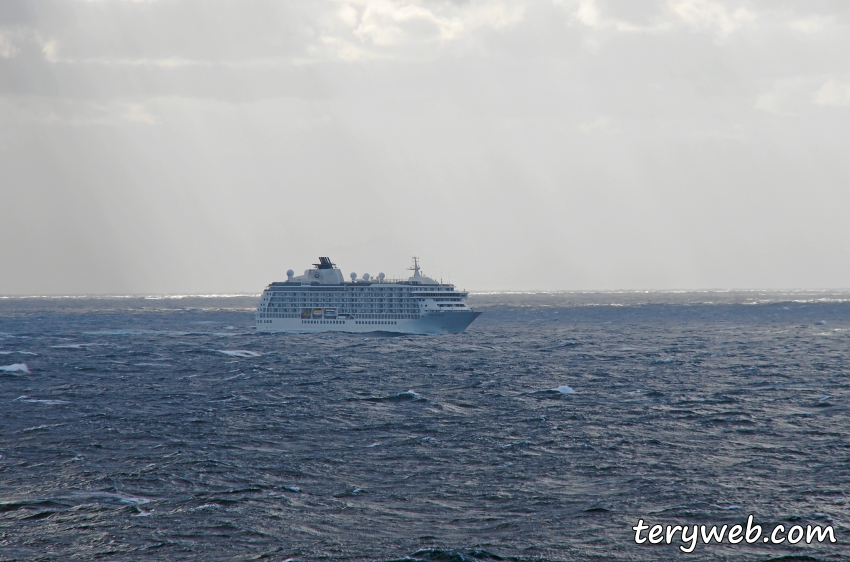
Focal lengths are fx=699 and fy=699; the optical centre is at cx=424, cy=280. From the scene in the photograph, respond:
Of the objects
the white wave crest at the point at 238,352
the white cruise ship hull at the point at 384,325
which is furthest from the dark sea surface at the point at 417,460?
the white cruise ship hull at the point at 384,325

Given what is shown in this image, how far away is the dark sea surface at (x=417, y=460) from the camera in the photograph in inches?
787

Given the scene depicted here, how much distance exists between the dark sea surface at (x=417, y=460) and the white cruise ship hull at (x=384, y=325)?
47200 mm

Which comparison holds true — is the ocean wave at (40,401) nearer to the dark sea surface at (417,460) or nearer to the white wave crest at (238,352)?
the dark sea surface at (417,460)

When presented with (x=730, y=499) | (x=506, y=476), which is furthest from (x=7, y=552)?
(x=730, y=499)

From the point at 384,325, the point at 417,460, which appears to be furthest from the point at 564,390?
the point at 384,325

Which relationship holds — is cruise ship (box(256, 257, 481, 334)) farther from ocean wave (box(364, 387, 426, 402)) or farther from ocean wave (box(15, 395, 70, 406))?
ocean wave (box(15, 395, 70, 406))

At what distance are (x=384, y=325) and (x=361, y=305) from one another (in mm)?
6059

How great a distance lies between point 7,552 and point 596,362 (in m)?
53.7

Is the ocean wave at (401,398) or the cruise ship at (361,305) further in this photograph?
the cruise ship at (361,305)

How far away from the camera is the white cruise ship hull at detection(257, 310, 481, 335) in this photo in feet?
357

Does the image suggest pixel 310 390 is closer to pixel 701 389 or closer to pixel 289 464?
pixel 289 464

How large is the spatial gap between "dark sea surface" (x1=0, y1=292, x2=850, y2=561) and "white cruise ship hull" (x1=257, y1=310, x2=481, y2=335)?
155 feet

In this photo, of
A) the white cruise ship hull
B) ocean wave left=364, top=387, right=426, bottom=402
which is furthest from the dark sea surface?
the white cruise ship hull

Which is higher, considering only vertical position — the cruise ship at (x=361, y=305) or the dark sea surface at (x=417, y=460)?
the cruise ship at (x=361, y=305)
